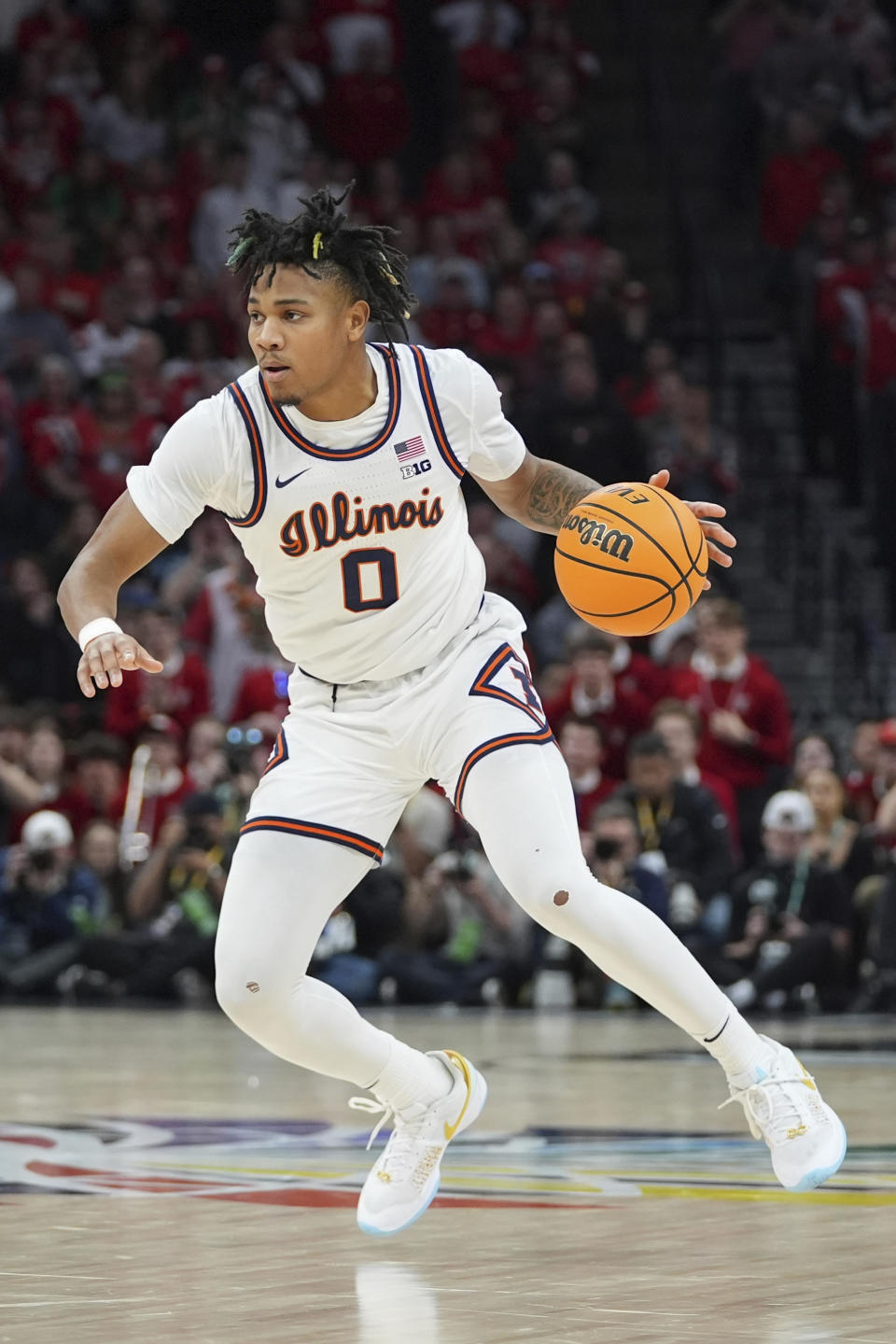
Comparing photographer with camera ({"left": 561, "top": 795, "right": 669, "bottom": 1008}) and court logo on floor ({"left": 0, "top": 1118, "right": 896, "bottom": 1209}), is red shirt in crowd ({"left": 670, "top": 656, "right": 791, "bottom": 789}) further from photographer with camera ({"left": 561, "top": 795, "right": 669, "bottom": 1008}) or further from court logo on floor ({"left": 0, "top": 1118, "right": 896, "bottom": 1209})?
court logo on floor ({"left": 0, "top": 1118, "right": 896, "bottom": 1209})

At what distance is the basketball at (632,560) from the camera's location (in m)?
5.74

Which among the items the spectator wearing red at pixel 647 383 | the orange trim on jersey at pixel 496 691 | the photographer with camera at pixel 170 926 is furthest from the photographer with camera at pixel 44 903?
the orange trim on jersey at pixel 496 691

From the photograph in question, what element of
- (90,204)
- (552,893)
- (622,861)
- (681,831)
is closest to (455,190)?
(90,204)

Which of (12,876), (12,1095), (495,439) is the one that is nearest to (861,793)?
(12,876)

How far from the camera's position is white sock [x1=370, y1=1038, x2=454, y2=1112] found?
5.79 m

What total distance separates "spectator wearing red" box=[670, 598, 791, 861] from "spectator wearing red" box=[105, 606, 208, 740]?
3128mm

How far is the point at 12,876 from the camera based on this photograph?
1450cm

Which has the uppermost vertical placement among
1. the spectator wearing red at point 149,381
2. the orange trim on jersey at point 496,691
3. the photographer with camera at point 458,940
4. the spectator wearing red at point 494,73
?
the spectator wearing red at point 494,73

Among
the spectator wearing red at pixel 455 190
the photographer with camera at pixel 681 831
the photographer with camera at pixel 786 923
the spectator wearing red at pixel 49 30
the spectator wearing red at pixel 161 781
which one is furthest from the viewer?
the spectator wearing red at pixel 49 30

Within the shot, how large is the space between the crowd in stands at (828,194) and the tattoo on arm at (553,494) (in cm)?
1070

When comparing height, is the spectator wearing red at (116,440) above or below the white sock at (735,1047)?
above

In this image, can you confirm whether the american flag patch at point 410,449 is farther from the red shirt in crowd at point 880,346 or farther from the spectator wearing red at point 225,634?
the red shirt in crowd at point 880,346

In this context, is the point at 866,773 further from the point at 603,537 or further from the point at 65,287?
the point at 603,537

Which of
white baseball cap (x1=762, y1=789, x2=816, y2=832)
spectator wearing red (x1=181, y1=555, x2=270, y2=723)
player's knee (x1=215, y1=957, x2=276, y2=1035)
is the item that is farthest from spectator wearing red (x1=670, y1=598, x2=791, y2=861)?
player's knee (x1=215, y1=957, x2=276, y2=1035)
